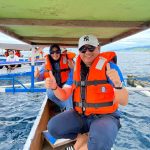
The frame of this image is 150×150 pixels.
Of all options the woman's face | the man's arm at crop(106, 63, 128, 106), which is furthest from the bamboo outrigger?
the woman's face

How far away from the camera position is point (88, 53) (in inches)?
130

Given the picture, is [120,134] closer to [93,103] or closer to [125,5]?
[93,103]

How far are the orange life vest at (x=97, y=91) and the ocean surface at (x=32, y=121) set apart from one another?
2.95 m

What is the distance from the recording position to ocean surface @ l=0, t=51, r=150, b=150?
6.28 metres

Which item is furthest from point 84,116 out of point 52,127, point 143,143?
point 143,143

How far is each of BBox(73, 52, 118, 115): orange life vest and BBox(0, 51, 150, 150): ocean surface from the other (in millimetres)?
2951

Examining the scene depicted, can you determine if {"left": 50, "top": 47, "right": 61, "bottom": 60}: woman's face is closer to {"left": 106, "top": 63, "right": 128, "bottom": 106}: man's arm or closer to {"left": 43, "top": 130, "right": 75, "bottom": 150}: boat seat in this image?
{"left": 43, "top": 130, "right": 75, "bottom": 150}: boat seat

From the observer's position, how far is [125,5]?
8.64ft

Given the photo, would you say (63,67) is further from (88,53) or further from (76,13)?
(76,13)

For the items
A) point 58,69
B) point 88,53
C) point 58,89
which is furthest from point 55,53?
point 88,53

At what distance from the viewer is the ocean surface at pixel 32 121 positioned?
6284 millimetres

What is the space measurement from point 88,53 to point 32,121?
18.0 feet

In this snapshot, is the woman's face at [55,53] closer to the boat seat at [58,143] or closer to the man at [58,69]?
the man at [58,69]

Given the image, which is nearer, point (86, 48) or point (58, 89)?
point (86, 48)
